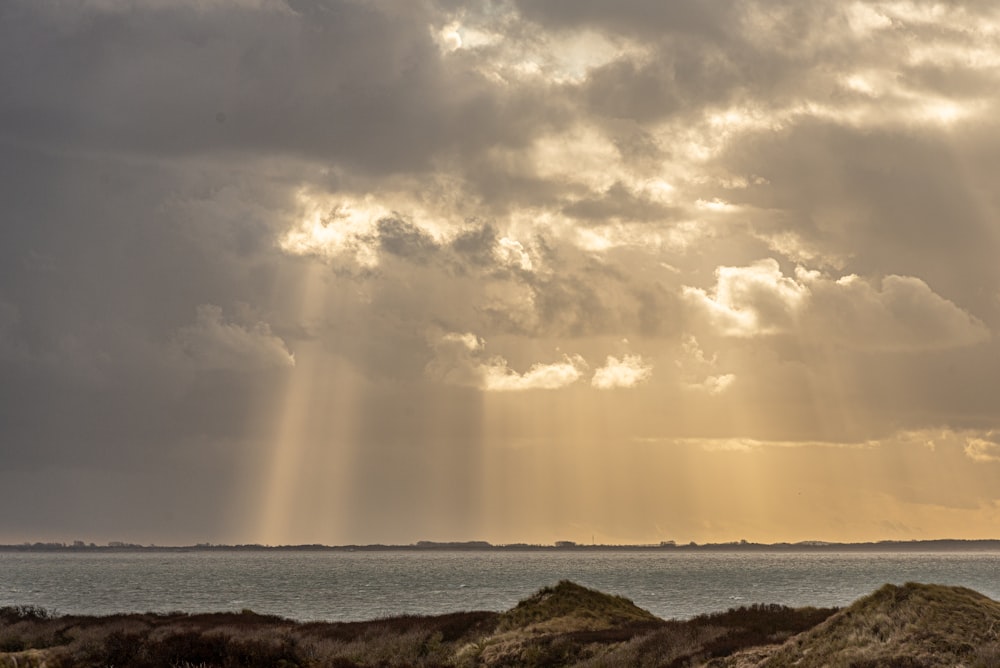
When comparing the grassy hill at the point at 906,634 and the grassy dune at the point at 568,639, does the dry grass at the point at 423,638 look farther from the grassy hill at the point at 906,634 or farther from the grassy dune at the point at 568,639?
the grassy hill at the point at 906,634

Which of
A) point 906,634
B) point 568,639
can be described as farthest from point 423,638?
point 906,634

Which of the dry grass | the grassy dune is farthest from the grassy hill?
the dry grass

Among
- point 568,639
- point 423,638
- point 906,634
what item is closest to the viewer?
point 906,634

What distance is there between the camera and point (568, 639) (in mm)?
39688

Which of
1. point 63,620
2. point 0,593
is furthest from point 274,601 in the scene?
A: point 63,620

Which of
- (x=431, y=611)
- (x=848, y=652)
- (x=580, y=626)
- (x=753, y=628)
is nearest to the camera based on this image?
(x=848, y=652)

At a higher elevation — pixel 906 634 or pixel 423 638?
pixel 906 634

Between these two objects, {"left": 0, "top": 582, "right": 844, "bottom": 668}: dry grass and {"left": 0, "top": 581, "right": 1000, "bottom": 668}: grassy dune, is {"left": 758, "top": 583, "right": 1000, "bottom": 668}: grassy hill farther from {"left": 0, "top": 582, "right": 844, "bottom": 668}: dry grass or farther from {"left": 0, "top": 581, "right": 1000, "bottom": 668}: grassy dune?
{"left": 0, "top": 582, "right": 844, "bottom": 668}: dry grass

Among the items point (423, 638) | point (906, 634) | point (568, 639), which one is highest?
point (906, 634)

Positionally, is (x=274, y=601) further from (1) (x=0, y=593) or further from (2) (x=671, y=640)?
(2) (x=671, y=640)

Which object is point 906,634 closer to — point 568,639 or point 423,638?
point 568,639

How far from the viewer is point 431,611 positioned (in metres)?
93.3

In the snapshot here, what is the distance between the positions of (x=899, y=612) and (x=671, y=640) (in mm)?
8537

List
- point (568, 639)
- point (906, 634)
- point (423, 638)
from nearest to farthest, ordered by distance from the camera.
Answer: point (906, 634) → point (568, 639) → point (423, 638)
